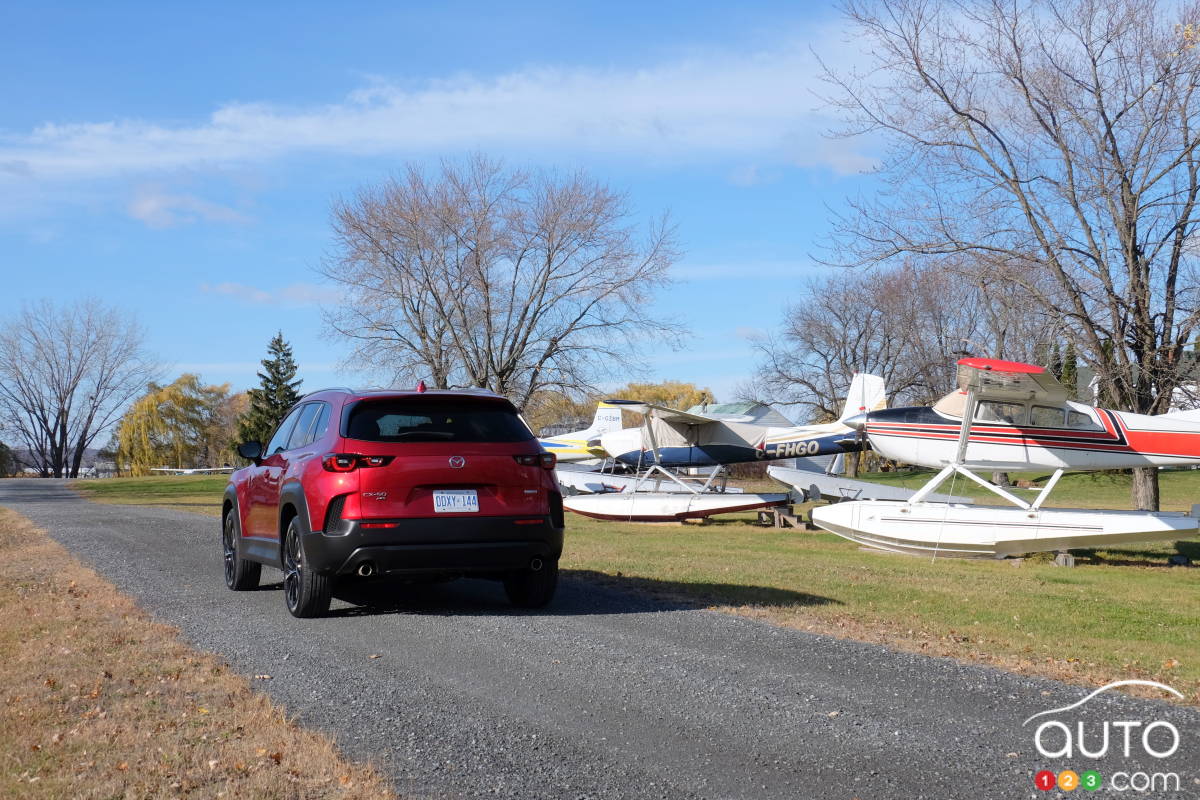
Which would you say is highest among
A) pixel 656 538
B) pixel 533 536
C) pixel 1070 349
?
pixel 1070 349

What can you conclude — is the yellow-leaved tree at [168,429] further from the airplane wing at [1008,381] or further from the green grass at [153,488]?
the airplane wing at [1008,381]

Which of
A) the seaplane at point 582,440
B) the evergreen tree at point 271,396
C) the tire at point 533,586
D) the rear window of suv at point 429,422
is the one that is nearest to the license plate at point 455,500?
the rear window of suv at point 429,422

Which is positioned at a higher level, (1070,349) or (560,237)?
(560,237)

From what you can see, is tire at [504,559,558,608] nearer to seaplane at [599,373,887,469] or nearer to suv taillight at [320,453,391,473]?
suv taillight at [320,453,391,473]

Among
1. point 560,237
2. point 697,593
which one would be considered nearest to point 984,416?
point 697,593

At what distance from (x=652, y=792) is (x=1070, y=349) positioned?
834 inches

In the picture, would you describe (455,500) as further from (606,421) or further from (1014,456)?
(606,421)

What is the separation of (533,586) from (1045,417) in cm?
1237

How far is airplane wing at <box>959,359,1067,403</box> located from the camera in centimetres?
1667

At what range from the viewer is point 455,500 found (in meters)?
8.35

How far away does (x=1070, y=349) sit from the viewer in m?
22.9

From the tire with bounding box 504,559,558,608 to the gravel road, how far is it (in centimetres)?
14

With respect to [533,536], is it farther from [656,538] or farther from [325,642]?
[656,538]

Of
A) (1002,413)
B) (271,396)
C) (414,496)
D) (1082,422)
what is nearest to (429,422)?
(414,496)
